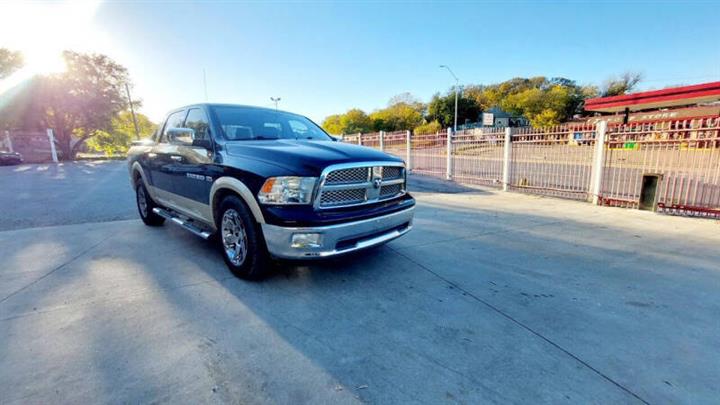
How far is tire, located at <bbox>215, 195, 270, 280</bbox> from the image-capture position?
3.08m

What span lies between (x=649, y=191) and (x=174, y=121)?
8.89 meters

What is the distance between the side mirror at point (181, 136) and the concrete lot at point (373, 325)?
1.43 m

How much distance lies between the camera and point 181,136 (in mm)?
4094

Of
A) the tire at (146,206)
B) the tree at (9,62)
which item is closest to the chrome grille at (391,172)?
the tire at (146,206)

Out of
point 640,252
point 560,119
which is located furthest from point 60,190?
point 560,119

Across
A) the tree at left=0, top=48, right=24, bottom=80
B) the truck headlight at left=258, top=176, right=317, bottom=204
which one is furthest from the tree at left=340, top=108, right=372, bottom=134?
the truck headlight at left=258, top=176, right=317, bottom=204

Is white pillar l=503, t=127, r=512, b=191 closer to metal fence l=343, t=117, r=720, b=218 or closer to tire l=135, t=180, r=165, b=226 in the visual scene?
metal fence l=343, t=117, r=720, b=218

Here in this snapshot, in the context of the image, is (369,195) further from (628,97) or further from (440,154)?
(628,97)

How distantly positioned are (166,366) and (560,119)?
62.4 meters

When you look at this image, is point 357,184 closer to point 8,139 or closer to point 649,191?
point 649,191

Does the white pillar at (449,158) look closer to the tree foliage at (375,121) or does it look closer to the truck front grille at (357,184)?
the truck front grille at (357,184)

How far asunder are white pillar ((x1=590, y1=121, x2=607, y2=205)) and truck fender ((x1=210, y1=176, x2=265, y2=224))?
772cm

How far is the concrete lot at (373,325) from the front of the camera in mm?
1940

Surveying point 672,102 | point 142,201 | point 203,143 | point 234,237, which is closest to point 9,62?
point 142,201
